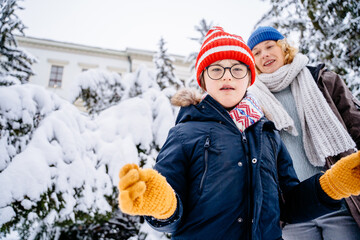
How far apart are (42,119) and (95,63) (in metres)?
21.4

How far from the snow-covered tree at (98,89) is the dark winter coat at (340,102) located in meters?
4.54

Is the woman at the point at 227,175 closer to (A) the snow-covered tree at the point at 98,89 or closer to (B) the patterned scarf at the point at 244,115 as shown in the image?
(B) the patterned scarf at the point at 244,115

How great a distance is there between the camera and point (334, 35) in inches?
161

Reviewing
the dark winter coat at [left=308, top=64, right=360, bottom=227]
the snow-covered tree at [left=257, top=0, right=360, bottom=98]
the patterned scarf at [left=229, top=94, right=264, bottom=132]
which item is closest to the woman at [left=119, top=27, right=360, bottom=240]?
the patterned scarf at [left=229, top=94, right=264, bottom=132]

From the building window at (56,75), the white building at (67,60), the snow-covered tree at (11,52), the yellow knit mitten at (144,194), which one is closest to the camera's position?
the yellow knit mitten at (144,194)

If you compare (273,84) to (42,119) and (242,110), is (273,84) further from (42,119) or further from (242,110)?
(42,119)

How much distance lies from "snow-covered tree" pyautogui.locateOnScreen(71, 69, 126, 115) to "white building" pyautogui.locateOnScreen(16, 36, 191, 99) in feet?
52.8

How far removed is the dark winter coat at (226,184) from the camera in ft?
3.12

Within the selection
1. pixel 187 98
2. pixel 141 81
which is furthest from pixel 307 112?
pixel 141 81

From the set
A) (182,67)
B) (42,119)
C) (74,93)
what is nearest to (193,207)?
(42,119)

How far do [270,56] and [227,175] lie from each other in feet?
4.74

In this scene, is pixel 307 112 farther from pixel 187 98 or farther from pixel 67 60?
pixel 67 60

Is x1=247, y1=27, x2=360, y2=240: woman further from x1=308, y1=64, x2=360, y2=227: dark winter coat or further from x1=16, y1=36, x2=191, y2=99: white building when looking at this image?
x1=16, y1=36, x2=191, y2=99: white building

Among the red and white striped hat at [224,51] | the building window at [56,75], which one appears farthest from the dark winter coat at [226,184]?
the building window at [56,75]
